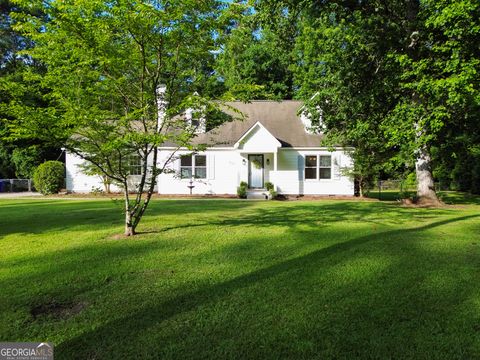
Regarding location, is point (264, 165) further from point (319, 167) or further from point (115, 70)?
point (115, 70)

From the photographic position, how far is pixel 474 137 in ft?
51.1

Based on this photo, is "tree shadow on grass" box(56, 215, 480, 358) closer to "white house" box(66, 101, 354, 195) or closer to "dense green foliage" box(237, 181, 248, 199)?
"dense green foliage" box(237, 181, 248, 199)

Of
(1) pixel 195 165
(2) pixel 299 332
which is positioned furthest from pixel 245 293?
(1) pixel 195 165

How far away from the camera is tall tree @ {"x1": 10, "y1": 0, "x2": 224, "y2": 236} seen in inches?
251

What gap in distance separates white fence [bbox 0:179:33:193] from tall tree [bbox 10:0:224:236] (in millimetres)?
23304

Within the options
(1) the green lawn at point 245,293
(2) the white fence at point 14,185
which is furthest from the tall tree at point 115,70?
(2) the white fence at point 14,185

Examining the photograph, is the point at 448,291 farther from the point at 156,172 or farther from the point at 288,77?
the point at 288,77

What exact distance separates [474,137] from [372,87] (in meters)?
5.34

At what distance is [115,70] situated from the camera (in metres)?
7.11

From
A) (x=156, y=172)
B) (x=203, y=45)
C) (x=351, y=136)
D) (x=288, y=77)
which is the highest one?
(x=288, y=77)

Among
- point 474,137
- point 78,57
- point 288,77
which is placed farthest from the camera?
point 288,77

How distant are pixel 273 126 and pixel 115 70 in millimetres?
14843

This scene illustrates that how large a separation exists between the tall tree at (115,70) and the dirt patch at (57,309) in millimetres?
3130

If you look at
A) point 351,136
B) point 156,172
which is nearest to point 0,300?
point 156,172
